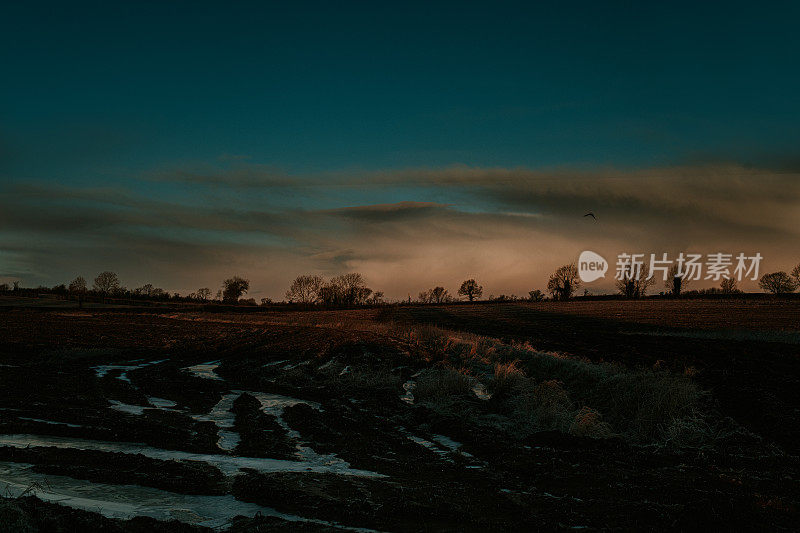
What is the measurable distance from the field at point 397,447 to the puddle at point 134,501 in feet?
0.10

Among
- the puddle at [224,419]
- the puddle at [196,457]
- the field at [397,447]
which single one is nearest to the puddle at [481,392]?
the field at [397,447]

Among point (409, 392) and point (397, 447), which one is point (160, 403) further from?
point (397, 447)

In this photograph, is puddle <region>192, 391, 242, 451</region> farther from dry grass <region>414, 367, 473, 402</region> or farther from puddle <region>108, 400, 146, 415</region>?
dry grass <region>414, 367, 473, 402</region>

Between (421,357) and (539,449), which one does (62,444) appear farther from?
(421,357)

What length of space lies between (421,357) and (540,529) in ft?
58.4

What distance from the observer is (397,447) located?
31.8ft

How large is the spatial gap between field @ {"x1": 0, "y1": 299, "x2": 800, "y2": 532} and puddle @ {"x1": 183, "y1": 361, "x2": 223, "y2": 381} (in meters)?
0.14

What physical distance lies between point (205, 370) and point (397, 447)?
14.7 m

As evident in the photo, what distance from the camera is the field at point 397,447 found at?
5957 mm

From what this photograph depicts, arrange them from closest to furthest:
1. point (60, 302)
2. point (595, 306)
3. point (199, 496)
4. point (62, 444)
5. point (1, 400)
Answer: point (199, 496)
point (62, 444)
point (1, 400)
point (595, 306)
point (60, 302)

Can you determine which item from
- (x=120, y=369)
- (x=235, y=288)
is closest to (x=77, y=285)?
(x=235, y=288)

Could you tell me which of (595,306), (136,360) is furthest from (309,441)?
(595,306)

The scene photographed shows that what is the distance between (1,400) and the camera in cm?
1255

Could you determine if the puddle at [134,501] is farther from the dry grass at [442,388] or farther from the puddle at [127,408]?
the dry grass at [442,388]
